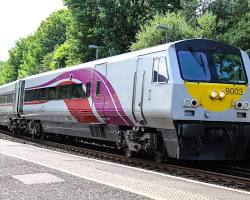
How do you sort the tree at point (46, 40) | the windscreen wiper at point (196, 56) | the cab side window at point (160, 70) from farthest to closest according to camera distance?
the tree at point (46, 40) < the windscreen wiper at point (196, 56) < the cab side window at point (160, 70)

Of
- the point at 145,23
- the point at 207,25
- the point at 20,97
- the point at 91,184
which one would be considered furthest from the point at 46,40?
the point at 91,184

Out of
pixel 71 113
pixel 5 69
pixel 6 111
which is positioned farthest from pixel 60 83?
pixel 5 69

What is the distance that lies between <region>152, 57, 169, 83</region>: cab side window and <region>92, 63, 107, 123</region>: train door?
3275mm

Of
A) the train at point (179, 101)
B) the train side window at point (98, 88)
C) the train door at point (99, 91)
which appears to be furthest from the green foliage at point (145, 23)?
the train at point (179, 101)

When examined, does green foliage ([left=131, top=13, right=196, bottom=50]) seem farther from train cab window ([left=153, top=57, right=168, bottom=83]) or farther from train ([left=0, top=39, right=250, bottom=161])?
train cab window ([left=153, top=57, right=168, bottom=83])

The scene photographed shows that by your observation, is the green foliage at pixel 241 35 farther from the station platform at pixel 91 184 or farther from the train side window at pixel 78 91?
the station platform at pixel 91 184

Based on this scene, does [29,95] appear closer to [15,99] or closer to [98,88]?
[15,99]

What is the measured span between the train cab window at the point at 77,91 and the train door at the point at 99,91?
106cm

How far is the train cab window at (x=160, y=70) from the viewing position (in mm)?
13526

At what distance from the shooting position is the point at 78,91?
19.1 metres

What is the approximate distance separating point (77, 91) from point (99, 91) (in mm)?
2107

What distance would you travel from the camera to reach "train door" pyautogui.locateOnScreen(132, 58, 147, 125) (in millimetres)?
14477

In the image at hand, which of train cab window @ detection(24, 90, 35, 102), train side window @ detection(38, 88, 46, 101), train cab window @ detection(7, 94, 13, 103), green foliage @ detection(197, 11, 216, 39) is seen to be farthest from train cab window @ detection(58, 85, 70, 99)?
green foliage @ detection(197, 11, 216, 39)

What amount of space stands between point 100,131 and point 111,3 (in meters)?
36.2
